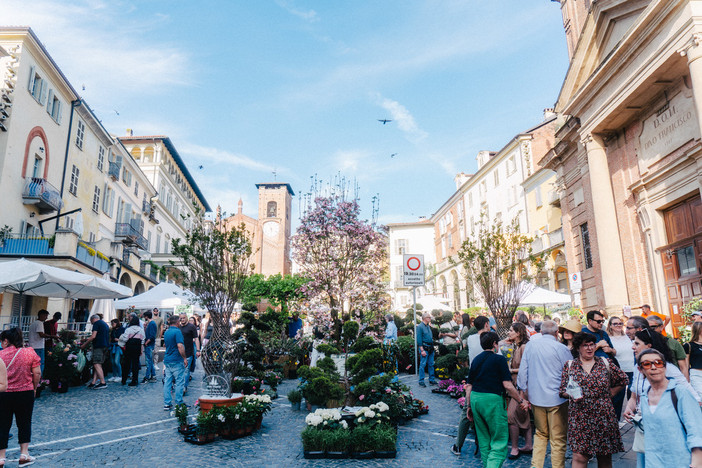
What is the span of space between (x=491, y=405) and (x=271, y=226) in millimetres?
67688

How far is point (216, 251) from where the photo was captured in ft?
30.9

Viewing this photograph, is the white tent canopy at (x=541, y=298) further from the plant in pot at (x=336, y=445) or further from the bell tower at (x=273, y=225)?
the bell tower at (x=273, y=225)

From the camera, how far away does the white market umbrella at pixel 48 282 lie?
9867mm

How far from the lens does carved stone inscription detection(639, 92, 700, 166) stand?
11.4 m

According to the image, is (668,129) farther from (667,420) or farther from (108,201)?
(108,201)

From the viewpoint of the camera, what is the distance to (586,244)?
54.7 ft

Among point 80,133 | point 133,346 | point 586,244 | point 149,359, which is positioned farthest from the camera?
point 80,133

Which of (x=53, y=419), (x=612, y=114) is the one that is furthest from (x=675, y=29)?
(x=53, y=419)

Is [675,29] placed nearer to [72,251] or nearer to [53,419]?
[53,419]

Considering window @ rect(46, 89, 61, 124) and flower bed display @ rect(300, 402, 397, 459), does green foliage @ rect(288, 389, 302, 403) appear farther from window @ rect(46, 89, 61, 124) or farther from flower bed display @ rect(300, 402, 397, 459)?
window @ rect(46, 89, 61, 124)

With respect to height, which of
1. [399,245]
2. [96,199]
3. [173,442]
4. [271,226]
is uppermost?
[271,226]

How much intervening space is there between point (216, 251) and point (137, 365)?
5.34 m

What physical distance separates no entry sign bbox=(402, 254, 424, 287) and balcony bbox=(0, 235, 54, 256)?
587 inches

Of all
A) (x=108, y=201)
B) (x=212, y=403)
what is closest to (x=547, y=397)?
(x=212, y=403)
